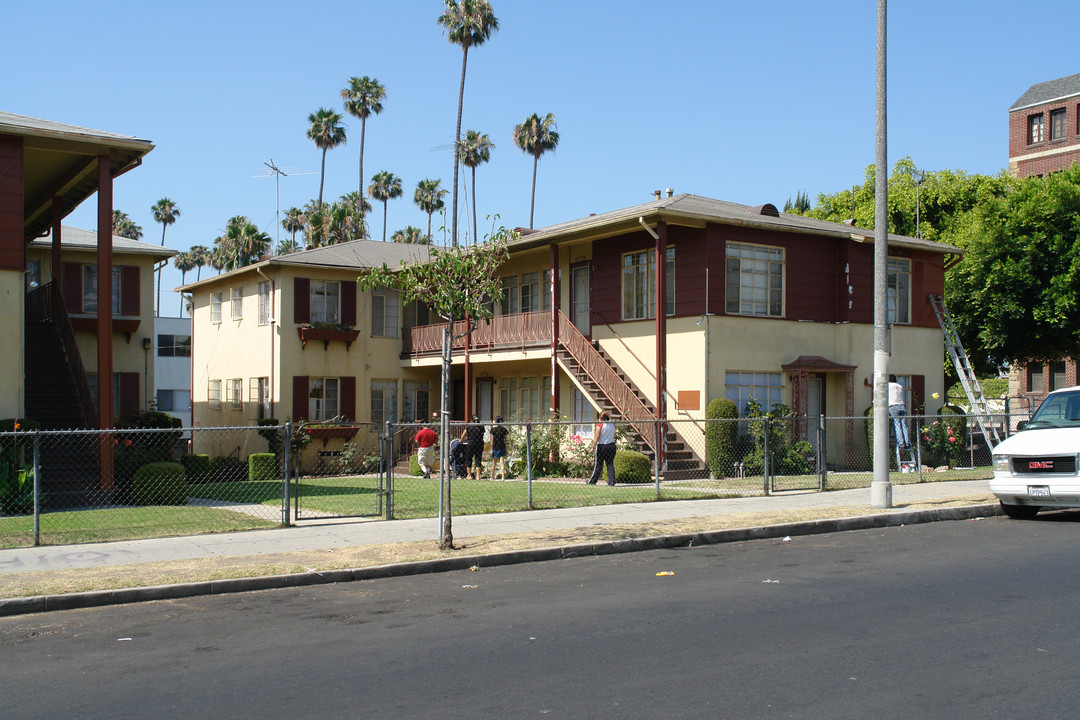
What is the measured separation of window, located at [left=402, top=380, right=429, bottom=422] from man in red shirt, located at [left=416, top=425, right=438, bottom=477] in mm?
7013

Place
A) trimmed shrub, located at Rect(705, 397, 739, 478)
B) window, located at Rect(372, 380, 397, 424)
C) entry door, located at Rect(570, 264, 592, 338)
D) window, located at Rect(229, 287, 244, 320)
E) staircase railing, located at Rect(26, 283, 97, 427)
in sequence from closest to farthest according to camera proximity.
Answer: staircase railing, located at Rect(26, 283, 97, 427), trimmed shrub, located at Rect(705, 397, 739, 478), entry door, located at Rect(570, 264, 592, 338), window, located at Rect(372, 380, 397, 424), window, located at Rect(229, 287, 244, 320)

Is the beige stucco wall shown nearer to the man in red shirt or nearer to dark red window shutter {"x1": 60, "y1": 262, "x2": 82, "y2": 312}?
dark red window shutter {"x1": 60, "y1": 262, "x2": 82, "y2": 312}

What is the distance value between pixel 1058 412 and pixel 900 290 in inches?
507

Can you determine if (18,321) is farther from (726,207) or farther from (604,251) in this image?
(726,207)

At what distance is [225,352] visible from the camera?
1351 inches

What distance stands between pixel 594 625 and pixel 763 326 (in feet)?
56.6

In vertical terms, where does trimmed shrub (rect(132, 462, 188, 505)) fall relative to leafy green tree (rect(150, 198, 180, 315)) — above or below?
below

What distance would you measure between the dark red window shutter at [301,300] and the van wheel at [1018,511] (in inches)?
848

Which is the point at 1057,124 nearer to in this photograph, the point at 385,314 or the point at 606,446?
the point at 385,314

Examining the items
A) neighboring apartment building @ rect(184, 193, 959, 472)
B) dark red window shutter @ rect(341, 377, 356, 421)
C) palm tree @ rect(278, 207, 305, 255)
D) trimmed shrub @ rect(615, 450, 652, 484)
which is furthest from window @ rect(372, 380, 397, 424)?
palm tree @ rect(278, 207, 305, 255)

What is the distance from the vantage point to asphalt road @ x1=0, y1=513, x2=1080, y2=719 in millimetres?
5578

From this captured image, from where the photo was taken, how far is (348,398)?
3108cm

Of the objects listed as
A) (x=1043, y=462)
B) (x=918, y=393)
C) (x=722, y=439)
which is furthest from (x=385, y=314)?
(x=1043, y=462)

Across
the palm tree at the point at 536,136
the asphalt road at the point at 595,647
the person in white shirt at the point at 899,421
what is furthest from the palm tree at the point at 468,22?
the asphalt road at the point at 595,647
